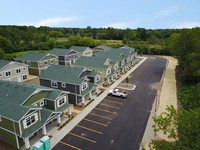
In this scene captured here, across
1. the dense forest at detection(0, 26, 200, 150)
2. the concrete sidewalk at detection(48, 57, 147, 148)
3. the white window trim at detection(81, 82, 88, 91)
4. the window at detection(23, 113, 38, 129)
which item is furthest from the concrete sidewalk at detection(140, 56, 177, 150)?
the window at detection(23, 113, 38, 129)

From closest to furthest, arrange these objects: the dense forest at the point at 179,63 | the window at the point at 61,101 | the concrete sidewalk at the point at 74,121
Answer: the dense forest at the point at 179,63 < the concrete sidewalk at the point at 74,121 < the window at the point at 61,101

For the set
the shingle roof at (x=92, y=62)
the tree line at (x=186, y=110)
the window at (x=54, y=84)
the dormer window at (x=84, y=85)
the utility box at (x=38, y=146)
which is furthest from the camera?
the shingle roof at (x=92, y=62)

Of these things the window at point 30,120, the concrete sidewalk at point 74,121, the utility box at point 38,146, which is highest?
the window at point 30,120

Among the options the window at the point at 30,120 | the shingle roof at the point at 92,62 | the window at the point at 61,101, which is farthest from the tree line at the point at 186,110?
the shingle roof at the point at 92,62

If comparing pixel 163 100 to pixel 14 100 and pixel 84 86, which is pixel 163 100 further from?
pixel 14 100

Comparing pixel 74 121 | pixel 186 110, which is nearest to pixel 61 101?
pixel 74 121

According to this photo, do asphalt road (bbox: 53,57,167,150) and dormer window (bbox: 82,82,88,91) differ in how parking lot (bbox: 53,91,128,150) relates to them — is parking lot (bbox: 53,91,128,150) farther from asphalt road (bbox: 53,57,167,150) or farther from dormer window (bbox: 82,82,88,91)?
dormer window (bbox: 82,82,88,91)

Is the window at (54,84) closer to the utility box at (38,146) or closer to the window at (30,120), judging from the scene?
the window at (30,120)

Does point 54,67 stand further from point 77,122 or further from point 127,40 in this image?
point 127,40
